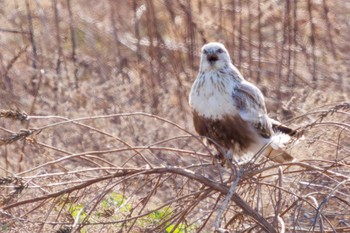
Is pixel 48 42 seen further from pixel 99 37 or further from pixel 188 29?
pixel 188 29

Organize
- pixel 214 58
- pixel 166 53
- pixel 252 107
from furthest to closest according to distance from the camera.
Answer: pixel 166 53 → pixel 214 58 → pixel 252 107

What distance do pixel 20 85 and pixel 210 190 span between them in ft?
14.8

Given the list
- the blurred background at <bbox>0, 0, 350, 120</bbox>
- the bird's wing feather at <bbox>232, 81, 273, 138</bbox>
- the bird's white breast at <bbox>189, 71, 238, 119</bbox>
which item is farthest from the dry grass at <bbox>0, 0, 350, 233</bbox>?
the bird's white breast at <bbox>189, 71, 238, 119</bbox>

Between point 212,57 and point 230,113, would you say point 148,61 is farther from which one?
point 230,113

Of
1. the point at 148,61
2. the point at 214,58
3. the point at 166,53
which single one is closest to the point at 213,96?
the point at 214,58

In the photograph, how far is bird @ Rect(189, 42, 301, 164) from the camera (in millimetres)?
4988

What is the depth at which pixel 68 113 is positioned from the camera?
7.77 metres

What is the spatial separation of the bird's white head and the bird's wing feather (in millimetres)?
154

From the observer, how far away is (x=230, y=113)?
197 inches

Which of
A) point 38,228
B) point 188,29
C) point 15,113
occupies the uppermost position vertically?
point 188,29

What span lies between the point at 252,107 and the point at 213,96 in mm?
243

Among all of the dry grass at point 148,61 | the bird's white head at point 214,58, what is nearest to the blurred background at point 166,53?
the dry grass at point 148,61

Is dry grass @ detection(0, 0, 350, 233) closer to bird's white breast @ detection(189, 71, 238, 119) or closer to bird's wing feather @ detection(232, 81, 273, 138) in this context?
bird's wing feather @ detection(232, 81, 273, 138)

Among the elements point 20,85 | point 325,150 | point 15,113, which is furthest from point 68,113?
point 15,113
